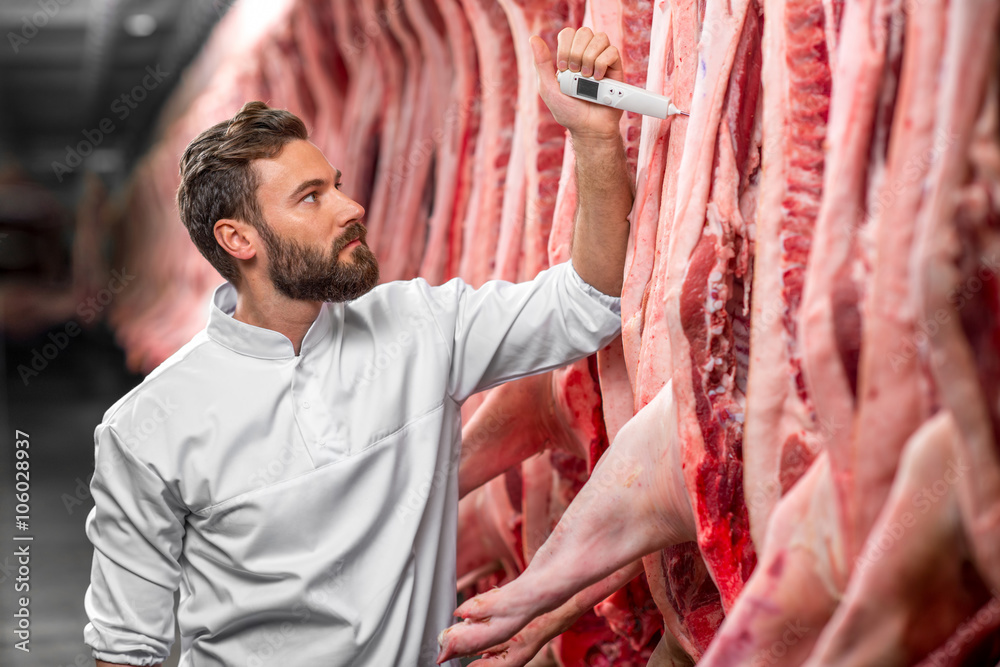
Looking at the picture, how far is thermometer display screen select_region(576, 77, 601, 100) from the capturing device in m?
1.57

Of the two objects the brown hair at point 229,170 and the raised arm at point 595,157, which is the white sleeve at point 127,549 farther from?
the raised arm at point 595,157

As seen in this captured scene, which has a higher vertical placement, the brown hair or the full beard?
the brown hair

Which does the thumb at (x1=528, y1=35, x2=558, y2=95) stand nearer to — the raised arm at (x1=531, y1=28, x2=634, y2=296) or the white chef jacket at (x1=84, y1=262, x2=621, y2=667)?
the raised arm at (x1=531, y1=28, x2=634, y2=296)

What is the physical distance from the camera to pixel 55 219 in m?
4.27

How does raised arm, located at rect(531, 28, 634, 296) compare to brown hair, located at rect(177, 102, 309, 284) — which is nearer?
raised arm, located at rect(531, 28, 634, 296)

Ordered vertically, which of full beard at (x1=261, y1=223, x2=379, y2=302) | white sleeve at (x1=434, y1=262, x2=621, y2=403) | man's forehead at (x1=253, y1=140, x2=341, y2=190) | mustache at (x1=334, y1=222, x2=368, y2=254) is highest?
man's forehead at (x1=253, y1=140, x2=341, y2=190)

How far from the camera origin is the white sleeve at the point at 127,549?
1645 millimetres

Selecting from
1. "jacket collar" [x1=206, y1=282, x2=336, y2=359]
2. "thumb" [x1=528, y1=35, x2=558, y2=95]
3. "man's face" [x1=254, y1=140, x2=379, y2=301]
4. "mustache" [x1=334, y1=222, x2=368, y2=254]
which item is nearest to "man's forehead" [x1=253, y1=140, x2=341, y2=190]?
"man's face" [x1=254, y1=140, x2=379, y2=301]

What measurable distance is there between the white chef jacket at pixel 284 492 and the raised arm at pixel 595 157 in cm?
6

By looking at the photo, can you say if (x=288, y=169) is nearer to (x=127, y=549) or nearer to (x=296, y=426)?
(x=296, y=426)

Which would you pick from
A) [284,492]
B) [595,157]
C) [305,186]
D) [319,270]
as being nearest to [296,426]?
[284,492]

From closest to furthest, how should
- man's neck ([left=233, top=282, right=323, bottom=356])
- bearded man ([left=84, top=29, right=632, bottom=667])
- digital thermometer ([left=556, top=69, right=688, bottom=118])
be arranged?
digital thermometer ([left=556, top=69, right=688, bottom=118]) < bearded man ([left=84, top=29, right=632, bottom=667]) < man's neck ([left=233, top=282, right=323, bottom=356])

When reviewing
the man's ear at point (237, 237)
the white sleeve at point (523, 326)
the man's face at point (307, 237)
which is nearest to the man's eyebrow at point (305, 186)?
the man's face at point (307, 237)

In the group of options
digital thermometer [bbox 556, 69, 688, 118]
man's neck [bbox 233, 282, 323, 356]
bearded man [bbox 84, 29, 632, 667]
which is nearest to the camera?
digital thermometer [bbox 556, 69, 688, 118]
